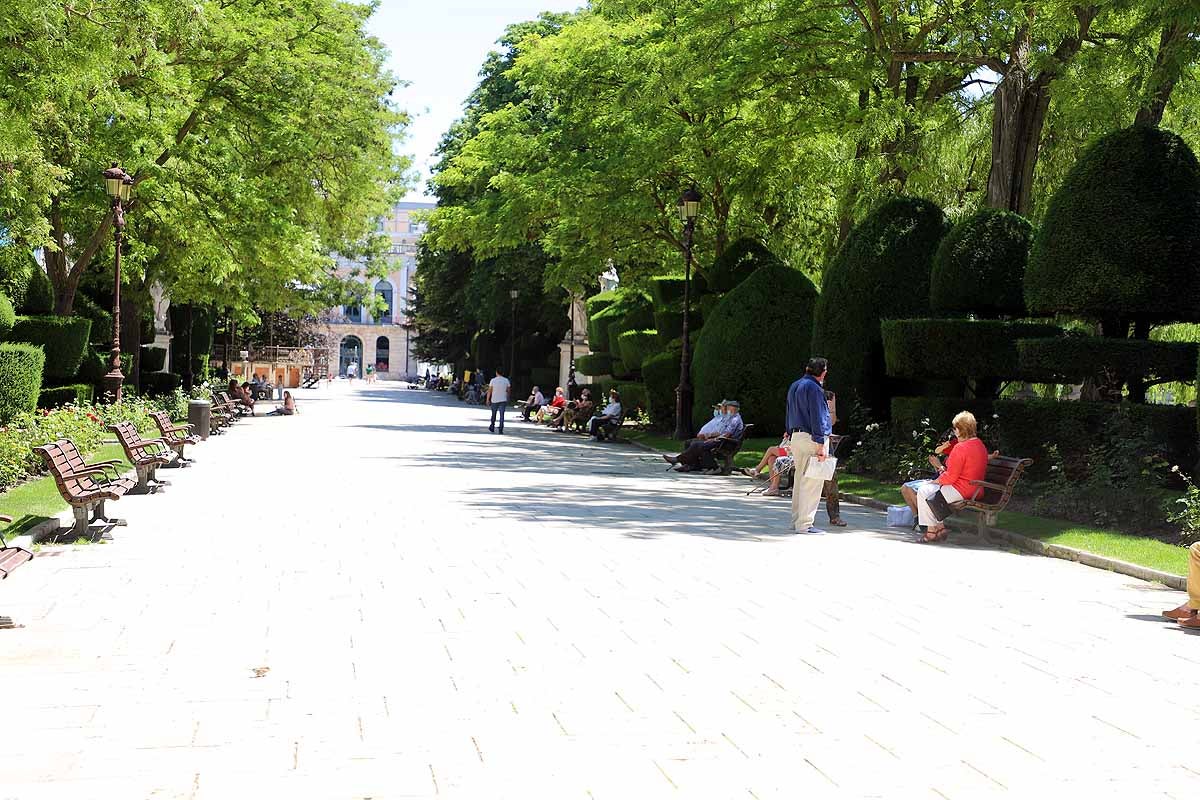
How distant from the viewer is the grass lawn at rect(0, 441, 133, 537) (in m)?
12.0

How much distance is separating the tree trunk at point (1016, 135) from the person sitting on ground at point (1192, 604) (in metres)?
13.1

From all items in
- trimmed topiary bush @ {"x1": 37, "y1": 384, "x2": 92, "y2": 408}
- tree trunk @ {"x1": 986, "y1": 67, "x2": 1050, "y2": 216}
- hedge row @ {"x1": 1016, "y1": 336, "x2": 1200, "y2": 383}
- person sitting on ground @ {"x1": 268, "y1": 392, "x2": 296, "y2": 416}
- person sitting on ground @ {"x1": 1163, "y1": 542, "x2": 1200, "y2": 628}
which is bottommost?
person sitting on ground @ {"x1": 268, "y1": 392, "x2": 296, "y2": 416}

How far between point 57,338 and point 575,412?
1464 cm

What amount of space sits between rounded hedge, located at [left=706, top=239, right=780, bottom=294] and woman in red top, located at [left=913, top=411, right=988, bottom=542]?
17.2m

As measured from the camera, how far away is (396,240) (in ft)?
504

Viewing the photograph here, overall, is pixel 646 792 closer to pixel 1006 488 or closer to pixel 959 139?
pixel 1006 488

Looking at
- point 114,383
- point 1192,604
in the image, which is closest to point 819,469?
point 1192,604

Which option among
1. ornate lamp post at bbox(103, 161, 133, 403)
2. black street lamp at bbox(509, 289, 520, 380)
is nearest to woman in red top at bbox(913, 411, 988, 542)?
ornate lamp post at bbox(103, 161, 133, 403)

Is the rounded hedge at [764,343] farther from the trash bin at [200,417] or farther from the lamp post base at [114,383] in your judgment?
the lamp post base at [114,383]

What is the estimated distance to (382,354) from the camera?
151750mm

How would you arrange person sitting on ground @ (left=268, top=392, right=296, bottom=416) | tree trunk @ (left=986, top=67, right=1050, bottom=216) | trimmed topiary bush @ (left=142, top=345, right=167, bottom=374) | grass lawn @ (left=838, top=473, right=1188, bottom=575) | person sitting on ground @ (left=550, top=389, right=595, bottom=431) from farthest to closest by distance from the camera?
person sitting on ground @ (left=268, top=392, right=296, bottom=416) → trimmed topiary bush @ (left=142, top=345, right=167, bottom=374) → person sitting on ground @ (left=550, top=389, right=595, bottom=431) → tree trunk @ (left=986, top=67, right=1050, bottom=216) → grass lawn @ (left=838, top=473, right=1188, bottom=575)

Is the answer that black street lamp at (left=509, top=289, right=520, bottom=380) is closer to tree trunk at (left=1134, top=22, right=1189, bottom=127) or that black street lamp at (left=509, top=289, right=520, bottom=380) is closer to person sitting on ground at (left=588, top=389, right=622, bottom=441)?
person sitting on ground at (left=588, top=389, right=622, bottom=441)

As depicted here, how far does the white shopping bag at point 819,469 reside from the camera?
13.8 metres

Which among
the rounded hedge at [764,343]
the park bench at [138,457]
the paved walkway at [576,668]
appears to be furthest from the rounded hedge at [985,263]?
the park bench at [138,457]
